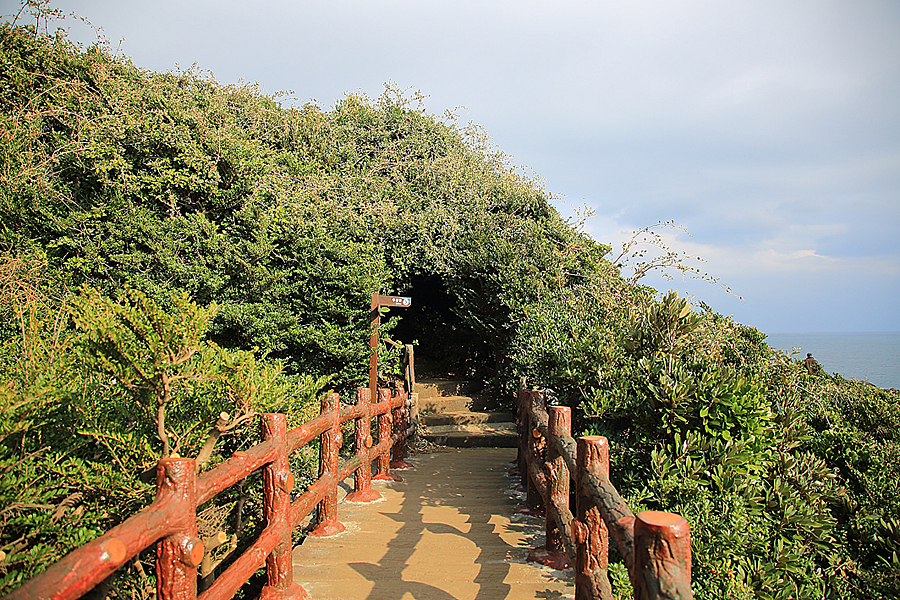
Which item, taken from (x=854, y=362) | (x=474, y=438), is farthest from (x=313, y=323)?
(x=854, y=362)

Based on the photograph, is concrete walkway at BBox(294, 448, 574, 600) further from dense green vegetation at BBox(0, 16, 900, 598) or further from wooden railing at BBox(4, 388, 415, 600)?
dense green vegetation at BBox(0, 16, 900, 598)

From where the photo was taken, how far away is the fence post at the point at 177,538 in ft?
7.24

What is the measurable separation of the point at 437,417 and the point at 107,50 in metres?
10.2

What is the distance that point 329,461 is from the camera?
442cm

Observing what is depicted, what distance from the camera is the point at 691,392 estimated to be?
401 cm

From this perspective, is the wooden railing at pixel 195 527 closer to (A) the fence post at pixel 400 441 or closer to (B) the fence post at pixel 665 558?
(B) the fence post at pixel 665 558

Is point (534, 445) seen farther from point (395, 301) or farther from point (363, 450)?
A: point (395, 301)

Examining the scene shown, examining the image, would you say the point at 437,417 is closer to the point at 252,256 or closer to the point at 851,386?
the point at 252,256

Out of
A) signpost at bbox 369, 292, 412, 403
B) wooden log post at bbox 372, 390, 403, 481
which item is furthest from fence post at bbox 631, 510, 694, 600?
signpost at bbox 369, 292, 412, 403

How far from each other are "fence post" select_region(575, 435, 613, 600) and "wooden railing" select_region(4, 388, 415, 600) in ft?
5.64

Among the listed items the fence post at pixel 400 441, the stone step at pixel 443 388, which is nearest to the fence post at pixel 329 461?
the fence post at pixel 400 441

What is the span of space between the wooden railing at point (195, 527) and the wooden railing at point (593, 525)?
1699 mm

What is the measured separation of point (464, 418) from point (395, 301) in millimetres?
3259

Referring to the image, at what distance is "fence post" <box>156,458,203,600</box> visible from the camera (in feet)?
7.24
